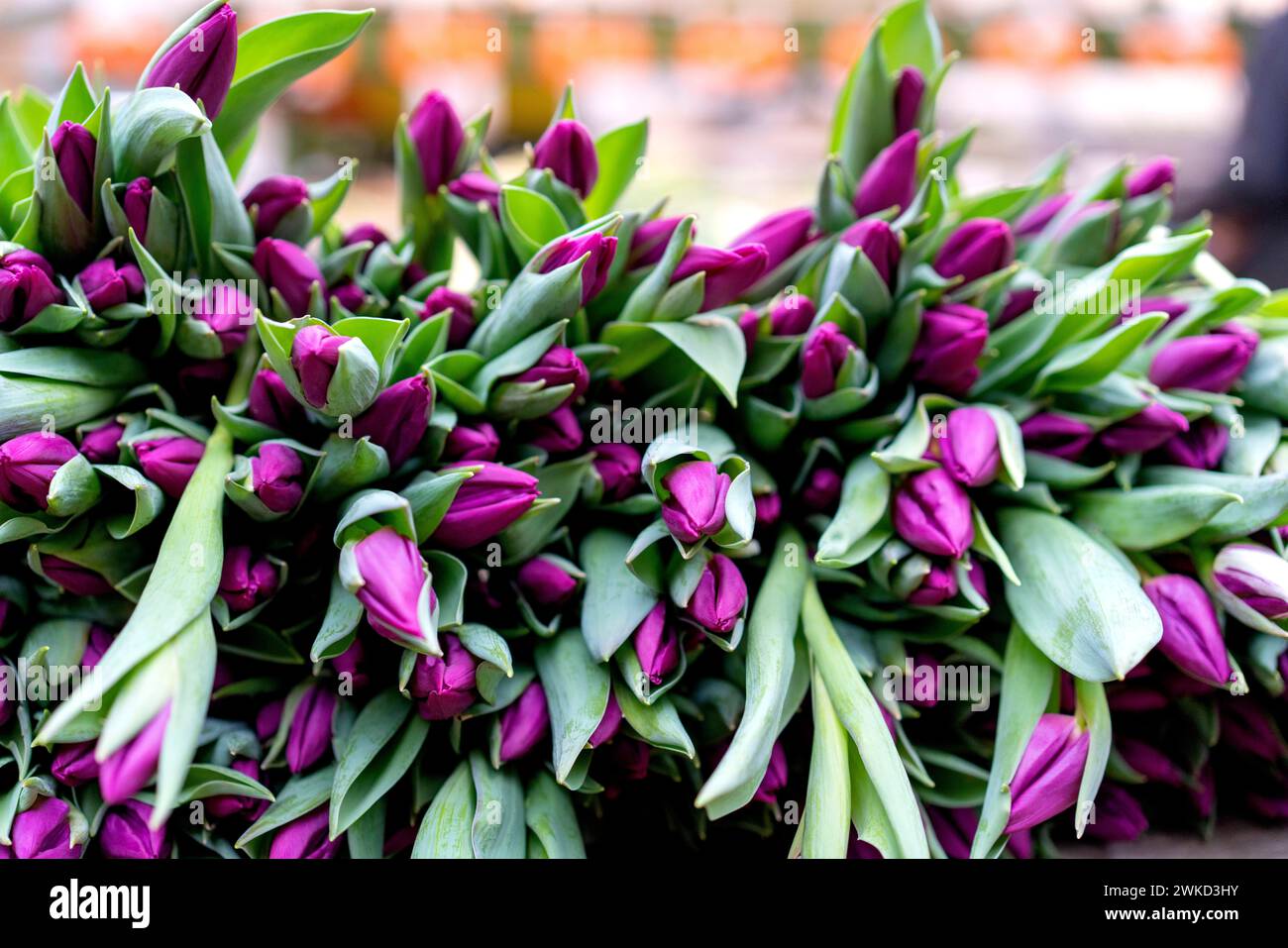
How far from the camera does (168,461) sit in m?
0.50

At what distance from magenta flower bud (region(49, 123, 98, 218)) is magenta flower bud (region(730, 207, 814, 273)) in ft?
1.10

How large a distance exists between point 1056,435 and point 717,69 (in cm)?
320

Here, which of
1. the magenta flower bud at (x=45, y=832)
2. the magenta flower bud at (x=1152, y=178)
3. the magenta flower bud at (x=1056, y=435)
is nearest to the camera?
the magenta flower bud at (x=45, y=832)

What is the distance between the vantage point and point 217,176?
1.79 ft

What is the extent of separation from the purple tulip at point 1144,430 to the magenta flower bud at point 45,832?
1.84 ft

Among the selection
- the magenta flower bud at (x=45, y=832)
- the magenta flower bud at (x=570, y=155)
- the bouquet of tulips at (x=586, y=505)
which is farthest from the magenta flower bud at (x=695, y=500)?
the magenta flower bud at (x=45, y=832)

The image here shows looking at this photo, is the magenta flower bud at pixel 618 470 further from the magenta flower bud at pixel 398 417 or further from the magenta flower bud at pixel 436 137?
the magenta flower bud at pixel 436 137

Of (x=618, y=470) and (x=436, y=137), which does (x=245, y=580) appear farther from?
(x=436, y=137)

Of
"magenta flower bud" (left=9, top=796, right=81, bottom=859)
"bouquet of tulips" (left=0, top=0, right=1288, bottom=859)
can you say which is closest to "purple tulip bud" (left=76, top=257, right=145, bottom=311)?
"bouquet of tulips" (left=0, top=0, right=1288, bottom=859)

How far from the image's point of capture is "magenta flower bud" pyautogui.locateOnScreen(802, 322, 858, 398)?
560mm

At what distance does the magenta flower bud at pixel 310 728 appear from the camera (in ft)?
1.71

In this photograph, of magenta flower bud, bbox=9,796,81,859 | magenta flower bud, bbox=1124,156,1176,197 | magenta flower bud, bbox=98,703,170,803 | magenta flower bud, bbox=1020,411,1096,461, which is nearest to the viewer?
magenta flower bud, bbox=98,703,170,803

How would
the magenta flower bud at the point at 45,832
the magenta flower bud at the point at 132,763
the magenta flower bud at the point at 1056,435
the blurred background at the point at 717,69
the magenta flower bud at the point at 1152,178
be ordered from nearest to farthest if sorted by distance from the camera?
the magenta flower bud at the point at 132,763 → the magenta flower bud at the point at 45,832 → the magenta flower bud at the point at 1056,435 → the magenta flower bud at the point at 1152,178 → the blurred background at the point at 717,69

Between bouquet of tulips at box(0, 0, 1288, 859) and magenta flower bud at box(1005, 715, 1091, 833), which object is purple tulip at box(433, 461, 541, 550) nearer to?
bouquet of tulips at box(0, 0, 1288, 859)
